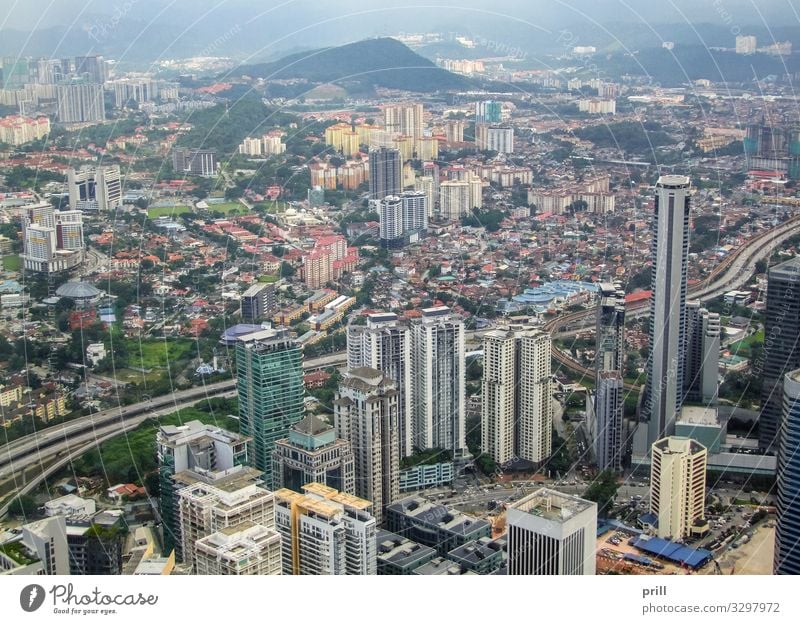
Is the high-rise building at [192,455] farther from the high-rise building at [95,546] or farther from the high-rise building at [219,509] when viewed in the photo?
the high-rise building at [219,509]

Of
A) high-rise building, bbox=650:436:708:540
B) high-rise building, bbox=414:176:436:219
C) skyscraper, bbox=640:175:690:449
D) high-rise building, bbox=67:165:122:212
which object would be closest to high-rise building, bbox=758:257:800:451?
skyscraper, bbox=640:175:690:449

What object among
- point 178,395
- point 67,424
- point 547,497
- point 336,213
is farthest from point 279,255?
point 547,497

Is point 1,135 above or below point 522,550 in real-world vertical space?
above

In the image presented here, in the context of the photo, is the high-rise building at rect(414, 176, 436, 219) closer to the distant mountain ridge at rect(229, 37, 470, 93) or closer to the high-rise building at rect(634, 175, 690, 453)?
the distant mountain ridge at rect(229, 37, 470, 93)

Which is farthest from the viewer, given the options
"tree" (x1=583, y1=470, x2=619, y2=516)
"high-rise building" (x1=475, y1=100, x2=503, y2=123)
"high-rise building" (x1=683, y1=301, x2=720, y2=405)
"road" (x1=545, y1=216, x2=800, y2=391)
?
"high-rise building" (x1=475, y1=100, x2=503, y2=123)

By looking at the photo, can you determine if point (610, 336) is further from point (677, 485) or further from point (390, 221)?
point (390, 221)

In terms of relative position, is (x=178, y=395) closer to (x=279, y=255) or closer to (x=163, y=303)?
(x=163, y=303)

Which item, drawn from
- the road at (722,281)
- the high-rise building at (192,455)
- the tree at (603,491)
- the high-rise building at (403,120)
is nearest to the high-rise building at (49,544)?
the high-rise building at (192,455)
